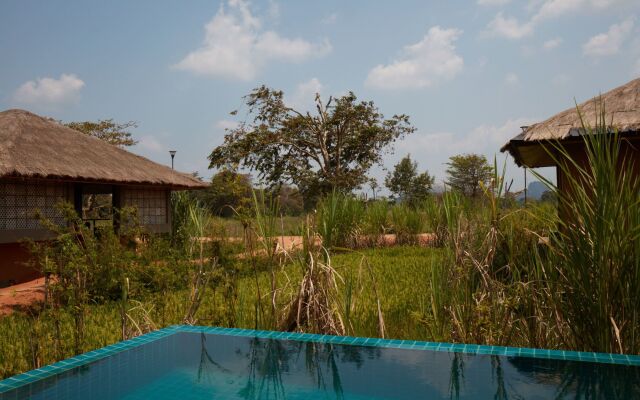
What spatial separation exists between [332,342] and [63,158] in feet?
27.8

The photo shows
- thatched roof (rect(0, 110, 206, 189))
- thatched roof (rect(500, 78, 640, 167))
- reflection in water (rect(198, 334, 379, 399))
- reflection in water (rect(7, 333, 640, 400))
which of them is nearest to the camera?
reflection in water (rect(7, 333, 640, 400))

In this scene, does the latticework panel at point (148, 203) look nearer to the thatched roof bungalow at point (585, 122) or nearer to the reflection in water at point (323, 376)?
the thatched roof bungalow at point (585, 122)

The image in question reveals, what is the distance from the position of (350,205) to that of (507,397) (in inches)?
363

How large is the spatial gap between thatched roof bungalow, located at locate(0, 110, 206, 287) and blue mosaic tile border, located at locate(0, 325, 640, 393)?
20.9 feet

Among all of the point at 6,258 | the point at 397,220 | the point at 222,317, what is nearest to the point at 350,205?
the point at 397,220

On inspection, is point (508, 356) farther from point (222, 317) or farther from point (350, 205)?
point (350, 205)

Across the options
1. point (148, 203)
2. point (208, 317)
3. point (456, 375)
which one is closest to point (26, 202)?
point (148, 203)

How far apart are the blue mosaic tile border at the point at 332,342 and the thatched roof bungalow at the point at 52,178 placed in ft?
20.9

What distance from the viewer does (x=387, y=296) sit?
6082mm

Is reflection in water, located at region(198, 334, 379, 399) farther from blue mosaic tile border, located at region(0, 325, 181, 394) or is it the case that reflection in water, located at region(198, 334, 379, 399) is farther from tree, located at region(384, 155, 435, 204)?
tree, located at region(384, 155, 435, 204)

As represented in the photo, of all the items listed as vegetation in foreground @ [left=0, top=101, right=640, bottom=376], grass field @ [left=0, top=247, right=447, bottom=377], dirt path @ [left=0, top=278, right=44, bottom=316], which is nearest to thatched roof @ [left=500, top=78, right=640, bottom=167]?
vegetation in foreground @ [left=0, top=101, right=640, bottom=376]

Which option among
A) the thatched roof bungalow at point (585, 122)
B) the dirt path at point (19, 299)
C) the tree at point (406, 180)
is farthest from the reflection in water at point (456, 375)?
the tree at point (406, 180)

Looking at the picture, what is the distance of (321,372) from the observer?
285cm

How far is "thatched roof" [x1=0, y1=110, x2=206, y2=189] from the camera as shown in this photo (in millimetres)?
8969
